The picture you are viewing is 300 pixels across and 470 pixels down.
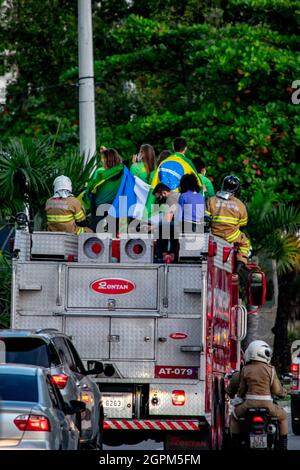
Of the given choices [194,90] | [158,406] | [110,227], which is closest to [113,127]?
[194,90]

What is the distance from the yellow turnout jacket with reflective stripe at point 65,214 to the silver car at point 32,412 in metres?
5.67

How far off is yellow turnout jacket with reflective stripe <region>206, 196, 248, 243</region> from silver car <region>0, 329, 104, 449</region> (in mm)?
3712

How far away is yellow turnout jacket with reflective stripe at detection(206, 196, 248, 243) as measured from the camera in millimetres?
19062

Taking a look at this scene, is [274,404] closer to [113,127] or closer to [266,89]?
[266,89]

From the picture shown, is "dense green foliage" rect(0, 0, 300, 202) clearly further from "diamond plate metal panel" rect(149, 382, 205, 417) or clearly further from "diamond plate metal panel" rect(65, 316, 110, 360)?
"diamond plate metal panel" rect(149, 382, 205, 417)

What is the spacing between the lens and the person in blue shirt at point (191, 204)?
17.5 metres

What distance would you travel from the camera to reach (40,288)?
55.5 ft

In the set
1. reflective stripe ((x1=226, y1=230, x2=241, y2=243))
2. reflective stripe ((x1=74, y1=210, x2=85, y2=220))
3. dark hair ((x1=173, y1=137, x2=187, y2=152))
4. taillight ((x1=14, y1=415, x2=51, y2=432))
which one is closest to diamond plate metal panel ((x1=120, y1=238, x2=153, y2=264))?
reflective stripe ((x1=74, y1=210, x2=85, y2=220))

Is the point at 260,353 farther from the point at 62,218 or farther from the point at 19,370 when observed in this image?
the point at 62,218

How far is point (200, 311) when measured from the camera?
16562 mm

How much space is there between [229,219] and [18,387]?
7.19m

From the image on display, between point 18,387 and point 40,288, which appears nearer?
point 18,387

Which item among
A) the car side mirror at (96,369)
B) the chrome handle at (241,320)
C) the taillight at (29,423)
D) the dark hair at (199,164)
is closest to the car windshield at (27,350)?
the car side mirror at (96,369)

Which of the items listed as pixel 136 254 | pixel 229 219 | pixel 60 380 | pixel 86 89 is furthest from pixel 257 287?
pixel 86 89
